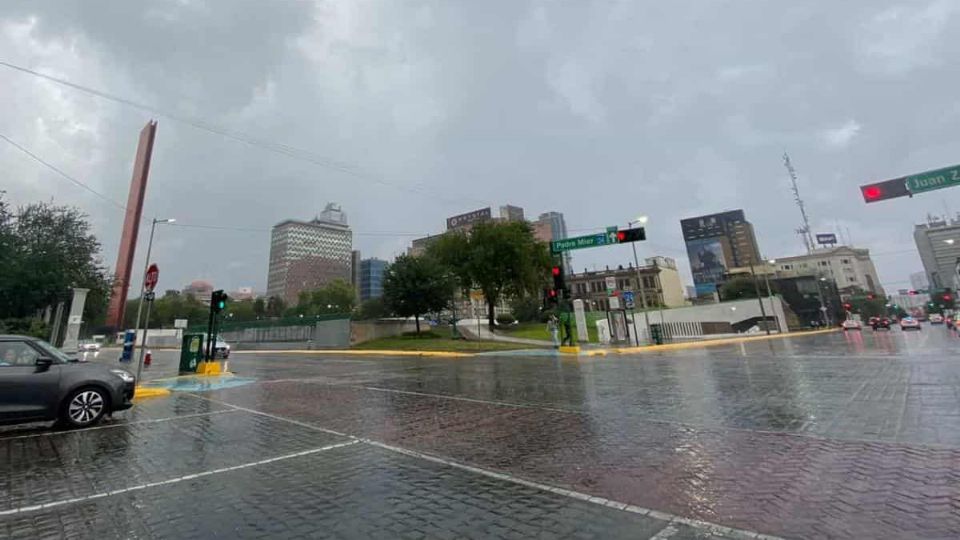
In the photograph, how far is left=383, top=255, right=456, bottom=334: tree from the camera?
39.1 metres

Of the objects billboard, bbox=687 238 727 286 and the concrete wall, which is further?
billboard, bbox=687 238 727 286

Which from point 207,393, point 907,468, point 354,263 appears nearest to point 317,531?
point 907,468

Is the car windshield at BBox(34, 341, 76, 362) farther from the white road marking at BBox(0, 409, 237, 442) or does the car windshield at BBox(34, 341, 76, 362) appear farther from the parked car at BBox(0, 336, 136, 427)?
the white road marking at BBox(0, 409, 237, 442)

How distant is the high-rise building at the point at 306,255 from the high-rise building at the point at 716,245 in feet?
279

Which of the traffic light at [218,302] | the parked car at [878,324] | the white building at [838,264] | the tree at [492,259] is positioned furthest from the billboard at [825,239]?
the traffic light at [218,302]

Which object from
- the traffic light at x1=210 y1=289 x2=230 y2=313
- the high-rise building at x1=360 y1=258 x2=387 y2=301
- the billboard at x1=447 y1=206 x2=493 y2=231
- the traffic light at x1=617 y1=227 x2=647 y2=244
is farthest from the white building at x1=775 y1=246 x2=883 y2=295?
the traffic light at x1=210 y1=289 x2=230 y2=313

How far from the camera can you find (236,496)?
418cm

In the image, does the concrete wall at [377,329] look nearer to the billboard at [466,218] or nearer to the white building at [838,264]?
the billboard at [466,218]

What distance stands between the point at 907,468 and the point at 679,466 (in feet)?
6.87

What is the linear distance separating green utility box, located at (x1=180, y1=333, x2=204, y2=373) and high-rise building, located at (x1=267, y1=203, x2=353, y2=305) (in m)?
67.8

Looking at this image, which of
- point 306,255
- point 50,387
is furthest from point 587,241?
point 306,255

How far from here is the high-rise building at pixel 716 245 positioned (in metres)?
107

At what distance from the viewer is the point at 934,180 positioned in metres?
16.4

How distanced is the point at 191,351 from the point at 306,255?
349ft
